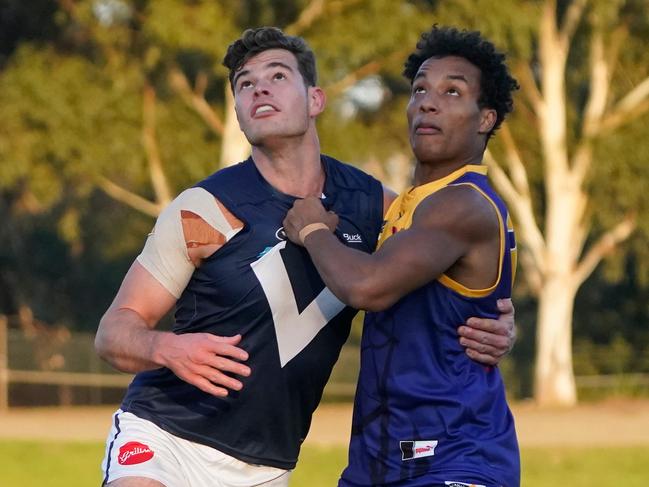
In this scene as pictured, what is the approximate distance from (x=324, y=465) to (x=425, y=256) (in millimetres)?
11952

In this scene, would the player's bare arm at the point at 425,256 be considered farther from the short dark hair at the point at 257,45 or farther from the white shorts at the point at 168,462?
the short dark hair at the point at 257,45

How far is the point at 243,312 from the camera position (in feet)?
19.8

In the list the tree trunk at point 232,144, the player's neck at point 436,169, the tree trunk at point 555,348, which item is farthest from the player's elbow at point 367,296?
the tree trunk at point 555,348

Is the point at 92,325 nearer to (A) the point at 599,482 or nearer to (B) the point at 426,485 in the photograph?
(A) the point at 599,482

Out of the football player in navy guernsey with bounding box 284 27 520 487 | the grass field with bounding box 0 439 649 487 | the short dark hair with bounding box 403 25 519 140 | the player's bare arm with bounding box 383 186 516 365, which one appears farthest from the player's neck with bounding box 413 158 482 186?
the grass field with bounding box 0 439 649 487

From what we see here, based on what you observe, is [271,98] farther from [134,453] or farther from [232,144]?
[232,144]

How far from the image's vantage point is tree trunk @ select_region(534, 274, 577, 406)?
30422mm

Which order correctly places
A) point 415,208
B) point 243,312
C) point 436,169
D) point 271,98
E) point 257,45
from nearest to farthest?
point 415,208 < point 436,169 < point 243,312 < point 271,98 < point 257,45

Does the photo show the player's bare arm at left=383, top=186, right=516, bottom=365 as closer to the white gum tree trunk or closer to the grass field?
the grass field

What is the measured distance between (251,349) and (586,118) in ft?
80.7

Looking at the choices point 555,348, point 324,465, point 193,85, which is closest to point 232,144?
Answer: point 193,85

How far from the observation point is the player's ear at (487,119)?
5961 millimetres

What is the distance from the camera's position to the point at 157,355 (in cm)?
550

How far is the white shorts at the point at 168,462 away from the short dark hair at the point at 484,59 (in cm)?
175
